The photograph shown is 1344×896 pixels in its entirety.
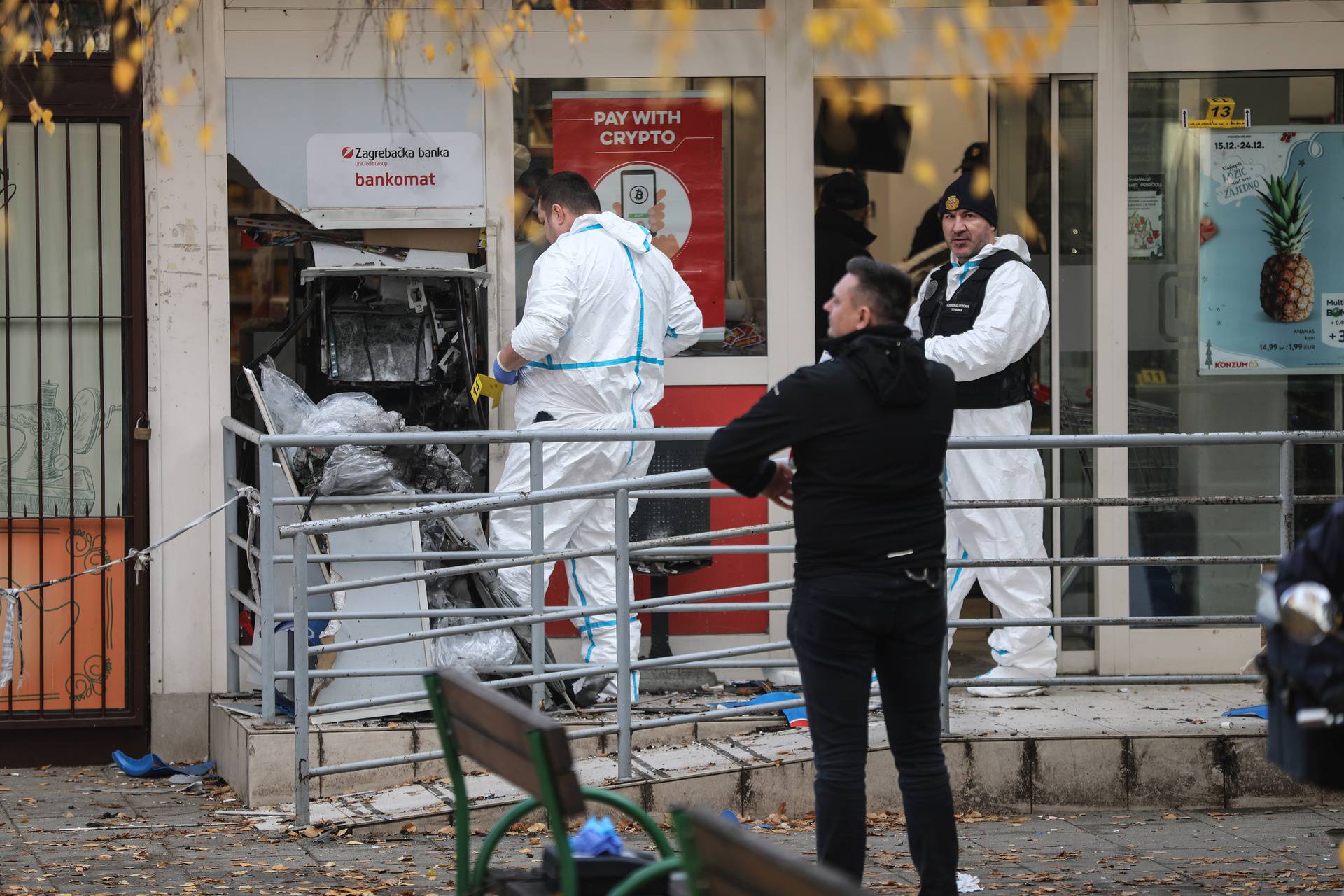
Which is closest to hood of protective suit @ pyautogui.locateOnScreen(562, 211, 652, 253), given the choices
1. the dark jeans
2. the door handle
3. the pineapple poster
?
the door handle

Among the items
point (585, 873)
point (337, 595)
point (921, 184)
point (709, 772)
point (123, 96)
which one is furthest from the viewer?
point (921, 184)

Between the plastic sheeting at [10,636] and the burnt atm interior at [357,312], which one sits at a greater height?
the burnt atm interior at [357,312]

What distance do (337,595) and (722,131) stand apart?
303cm

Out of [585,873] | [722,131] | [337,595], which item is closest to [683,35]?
[722,131]

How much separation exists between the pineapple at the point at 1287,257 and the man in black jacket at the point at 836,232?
6.59ft

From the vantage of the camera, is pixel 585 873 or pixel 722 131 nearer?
pixel 585 873

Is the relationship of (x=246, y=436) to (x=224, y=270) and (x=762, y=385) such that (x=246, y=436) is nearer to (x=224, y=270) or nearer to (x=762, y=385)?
(x=224, y=270)

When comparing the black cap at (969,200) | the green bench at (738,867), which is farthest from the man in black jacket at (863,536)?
the black cap at (969,200)

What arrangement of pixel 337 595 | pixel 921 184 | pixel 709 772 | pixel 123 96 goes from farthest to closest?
pixel 921 184
pixel 123 96
pixel 337 595
pixel 709 772

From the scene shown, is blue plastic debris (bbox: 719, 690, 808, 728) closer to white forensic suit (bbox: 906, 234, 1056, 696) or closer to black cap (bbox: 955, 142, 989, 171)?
white forensic suit (bbox: 906, 234, 1056, 696)

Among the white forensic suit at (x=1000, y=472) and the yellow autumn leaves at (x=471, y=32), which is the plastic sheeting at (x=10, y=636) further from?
the white forensic suit at (x=1000, y=472)

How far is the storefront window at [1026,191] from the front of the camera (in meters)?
8.79

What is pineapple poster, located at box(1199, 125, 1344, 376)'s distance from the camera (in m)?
8.67

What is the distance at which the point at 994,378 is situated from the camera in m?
7.83
